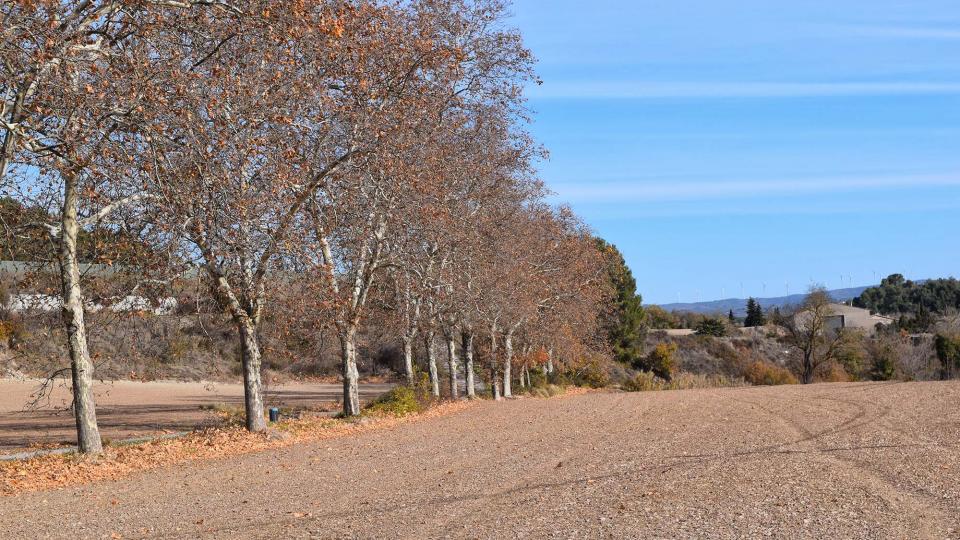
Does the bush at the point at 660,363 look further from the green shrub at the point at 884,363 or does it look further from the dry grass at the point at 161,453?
the dry grass at the point at 161,453

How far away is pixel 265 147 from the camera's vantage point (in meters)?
17.8

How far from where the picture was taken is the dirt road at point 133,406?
81.3 ft

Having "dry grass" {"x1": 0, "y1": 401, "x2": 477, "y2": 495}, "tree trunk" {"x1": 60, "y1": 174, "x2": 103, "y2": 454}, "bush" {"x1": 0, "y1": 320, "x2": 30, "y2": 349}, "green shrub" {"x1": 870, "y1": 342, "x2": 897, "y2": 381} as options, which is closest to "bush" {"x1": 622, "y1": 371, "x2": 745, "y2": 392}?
"green shrub" {"x1": 870, "y1": 342, "x2": 897, "y2": 381}

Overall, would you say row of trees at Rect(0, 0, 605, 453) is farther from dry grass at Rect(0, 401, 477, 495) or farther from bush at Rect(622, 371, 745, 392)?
bush at Rect(622, 371, 745, 392)

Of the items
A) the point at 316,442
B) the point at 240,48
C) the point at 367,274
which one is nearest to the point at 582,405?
the point at 367,274

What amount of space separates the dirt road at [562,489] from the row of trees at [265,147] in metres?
3.73

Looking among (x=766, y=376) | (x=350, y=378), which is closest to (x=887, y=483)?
(x=350, y=378)

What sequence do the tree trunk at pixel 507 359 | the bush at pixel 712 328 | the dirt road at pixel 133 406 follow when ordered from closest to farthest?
the dirt road at pixel 133 406, the tree trunk at pixel 507 359, the bush at pixel 712 328

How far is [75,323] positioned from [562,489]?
9073 millimetres

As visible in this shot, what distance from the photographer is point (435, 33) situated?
2434 cm

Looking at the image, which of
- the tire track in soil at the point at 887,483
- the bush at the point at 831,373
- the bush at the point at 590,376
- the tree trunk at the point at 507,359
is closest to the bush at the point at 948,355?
the bush at the point at 831,373

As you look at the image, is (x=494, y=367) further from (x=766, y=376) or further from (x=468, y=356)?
(x=766, y=376)

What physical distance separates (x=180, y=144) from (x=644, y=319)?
215 ft

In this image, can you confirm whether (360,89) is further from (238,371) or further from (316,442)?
(238,371)
